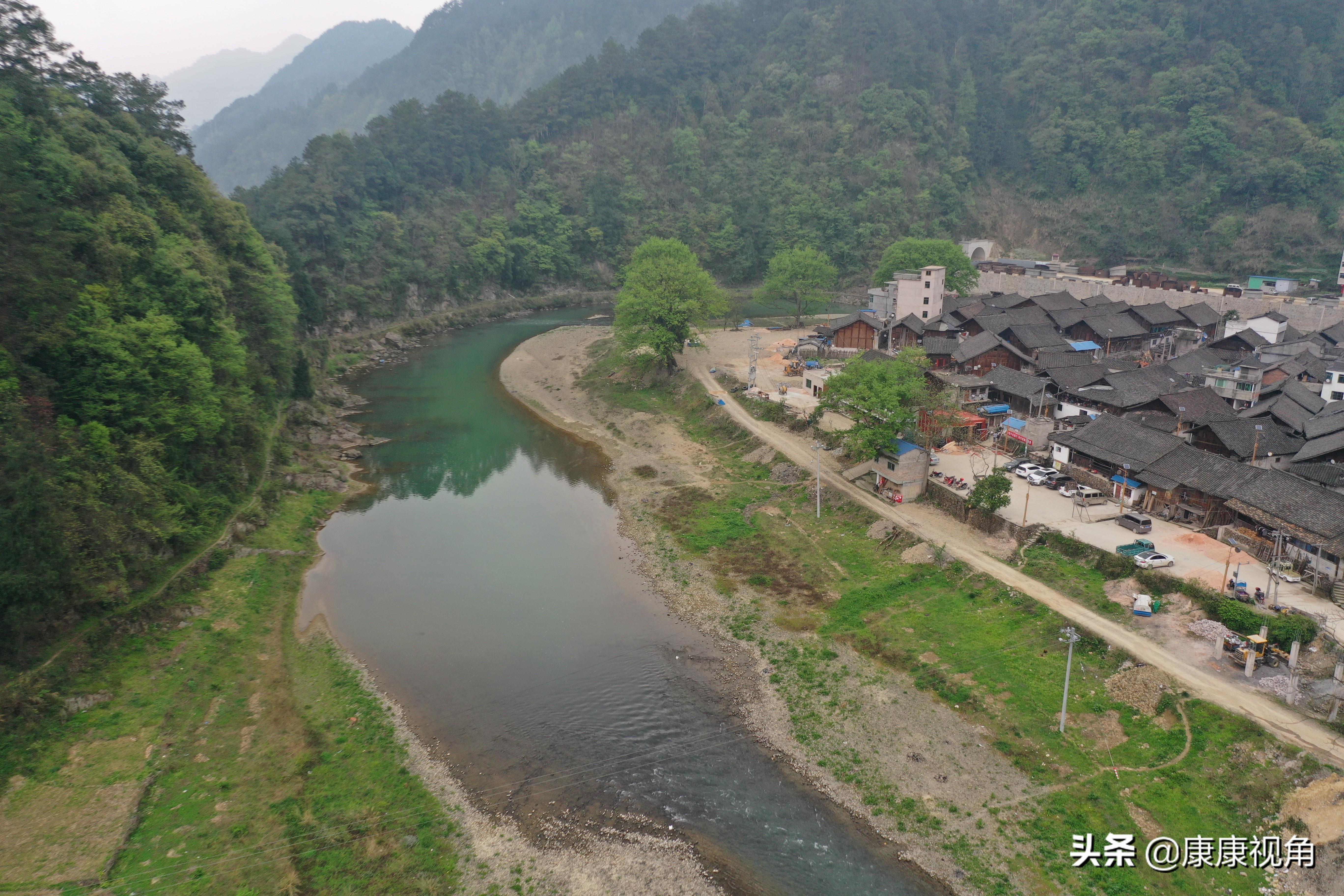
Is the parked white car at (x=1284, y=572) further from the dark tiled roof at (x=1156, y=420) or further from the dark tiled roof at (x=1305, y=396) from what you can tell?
the dark tiled roof at (x=1305, y=396)

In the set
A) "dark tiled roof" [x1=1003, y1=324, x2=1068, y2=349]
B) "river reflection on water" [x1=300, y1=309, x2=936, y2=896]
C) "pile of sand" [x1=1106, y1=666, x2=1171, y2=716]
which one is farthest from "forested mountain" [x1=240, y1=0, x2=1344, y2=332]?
"pile of sand" [x1=1106, y1=666, x2=1171, y2=716]

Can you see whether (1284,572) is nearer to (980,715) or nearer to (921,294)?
(980,715)

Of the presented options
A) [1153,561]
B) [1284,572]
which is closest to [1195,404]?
[1284,572]

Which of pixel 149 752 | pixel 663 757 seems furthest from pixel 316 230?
pixel 663 757

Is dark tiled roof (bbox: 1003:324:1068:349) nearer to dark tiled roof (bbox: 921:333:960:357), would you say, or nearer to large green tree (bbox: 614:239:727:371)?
dark tiled roof (bbox: 921:333:960:357)

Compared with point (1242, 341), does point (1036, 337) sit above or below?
above
